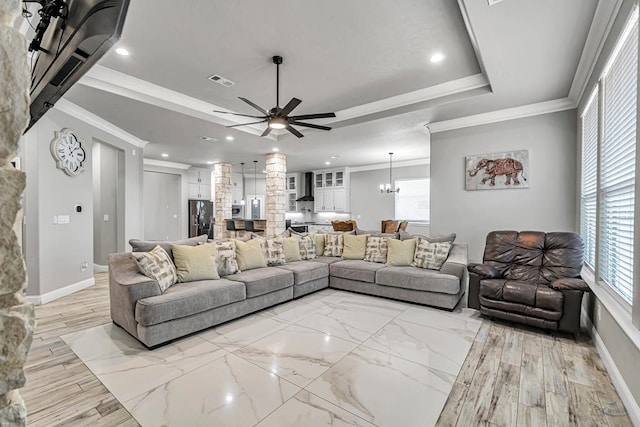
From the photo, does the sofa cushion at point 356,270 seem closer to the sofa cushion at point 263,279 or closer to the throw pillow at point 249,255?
the sofa cushion at point 263,279

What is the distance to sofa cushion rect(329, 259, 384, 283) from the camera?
4.39 meters

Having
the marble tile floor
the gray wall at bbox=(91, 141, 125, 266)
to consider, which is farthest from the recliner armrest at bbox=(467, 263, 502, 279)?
the gray wall at bbox=(91, 141, 125, 266)

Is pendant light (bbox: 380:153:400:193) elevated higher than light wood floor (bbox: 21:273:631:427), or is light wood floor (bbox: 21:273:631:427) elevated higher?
pendant light (bbox: 380:153:400:193)

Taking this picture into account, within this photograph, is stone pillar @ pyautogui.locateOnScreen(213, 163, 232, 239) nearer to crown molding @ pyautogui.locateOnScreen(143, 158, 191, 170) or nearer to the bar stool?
the bar stool

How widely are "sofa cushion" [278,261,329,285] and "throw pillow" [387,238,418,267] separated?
1.00m

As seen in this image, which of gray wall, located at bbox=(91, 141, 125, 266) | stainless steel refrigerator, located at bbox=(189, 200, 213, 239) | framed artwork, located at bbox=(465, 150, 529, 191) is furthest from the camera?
stainless steel refrigerator, located at bbox=(189, 200, 213, 239)

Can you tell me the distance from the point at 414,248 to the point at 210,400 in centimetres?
333

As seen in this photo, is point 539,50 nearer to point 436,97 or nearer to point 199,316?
point 436,97

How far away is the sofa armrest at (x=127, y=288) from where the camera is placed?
277 centimetres

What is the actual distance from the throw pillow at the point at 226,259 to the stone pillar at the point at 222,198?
4.93 m

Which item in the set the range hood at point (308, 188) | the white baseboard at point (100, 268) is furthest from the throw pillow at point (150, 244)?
the range hood at point (308, 188)

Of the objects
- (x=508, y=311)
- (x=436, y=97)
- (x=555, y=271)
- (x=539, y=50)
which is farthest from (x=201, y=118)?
(x=555, y=271)

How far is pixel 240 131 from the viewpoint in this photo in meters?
5.50

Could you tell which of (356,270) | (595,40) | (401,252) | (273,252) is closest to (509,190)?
(401,252)
